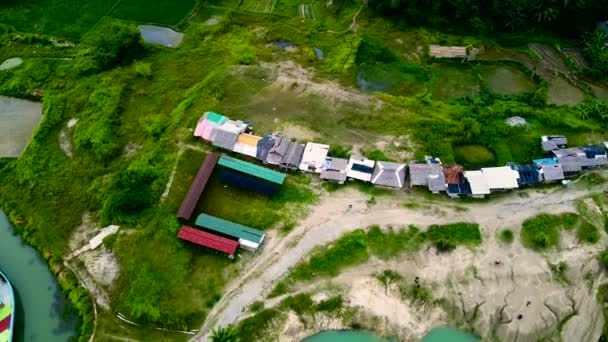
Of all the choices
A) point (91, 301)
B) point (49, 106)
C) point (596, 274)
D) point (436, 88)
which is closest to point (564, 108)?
point (436, 88)

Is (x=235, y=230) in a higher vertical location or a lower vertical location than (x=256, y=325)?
higher

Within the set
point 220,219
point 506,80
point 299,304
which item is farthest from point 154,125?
point 506,80

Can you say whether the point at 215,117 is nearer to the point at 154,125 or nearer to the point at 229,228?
the point at 154,125

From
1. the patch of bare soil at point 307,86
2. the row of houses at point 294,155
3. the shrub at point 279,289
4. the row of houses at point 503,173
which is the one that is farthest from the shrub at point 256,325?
the patch of bare soil at point 307,86

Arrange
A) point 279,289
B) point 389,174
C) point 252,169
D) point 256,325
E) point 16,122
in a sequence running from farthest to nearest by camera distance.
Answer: point 16,122 < point 252,169 < point 389,174 < point 279,289 < point 256,325

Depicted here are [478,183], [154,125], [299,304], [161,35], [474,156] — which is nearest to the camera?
[299,304]
